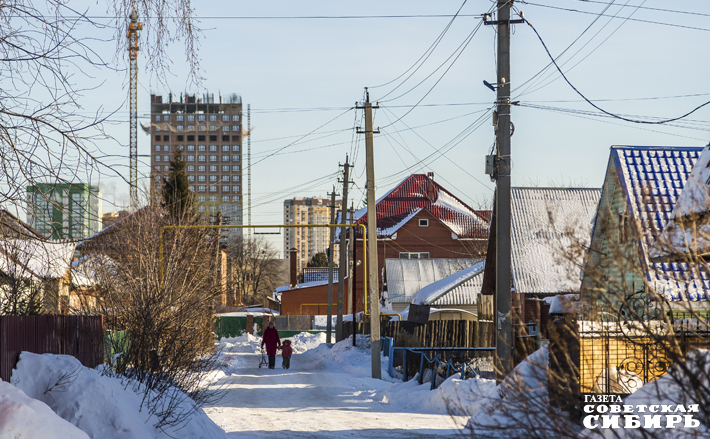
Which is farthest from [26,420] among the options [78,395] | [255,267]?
[255,267]

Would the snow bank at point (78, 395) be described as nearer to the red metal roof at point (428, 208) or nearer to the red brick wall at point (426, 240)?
the red brick wall at point (426, 240)

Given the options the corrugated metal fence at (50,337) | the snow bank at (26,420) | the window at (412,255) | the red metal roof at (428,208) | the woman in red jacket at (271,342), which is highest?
the red metal roof at (428,208)

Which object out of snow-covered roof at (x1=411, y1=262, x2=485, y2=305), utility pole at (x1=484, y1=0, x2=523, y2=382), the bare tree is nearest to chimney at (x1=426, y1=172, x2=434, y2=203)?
snow-covered roof at (x1=411, y1=262, x2=485, y2=305)

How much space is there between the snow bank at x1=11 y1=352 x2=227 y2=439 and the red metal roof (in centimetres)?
4911

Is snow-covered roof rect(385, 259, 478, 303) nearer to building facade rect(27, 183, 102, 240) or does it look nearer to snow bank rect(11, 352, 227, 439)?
snow bank rect(11, 352, 227, 439)

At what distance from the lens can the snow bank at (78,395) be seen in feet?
22.7

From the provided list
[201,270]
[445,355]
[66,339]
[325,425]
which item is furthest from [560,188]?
[66,339]

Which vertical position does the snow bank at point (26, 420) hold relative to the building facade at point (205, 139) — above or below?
below

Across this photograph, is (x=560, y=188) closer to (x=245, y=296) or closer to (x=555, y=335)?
(x=555, y=335)

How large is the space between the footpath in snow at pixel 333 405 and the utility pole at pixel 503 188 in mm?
1396

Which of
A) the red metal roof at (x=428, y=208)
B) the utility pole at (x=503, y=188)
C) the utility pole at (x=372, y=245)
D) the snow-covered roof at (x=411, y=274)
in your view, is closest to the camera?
the utility pole at (x=503, y=188)

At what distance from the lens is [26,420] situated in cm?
553

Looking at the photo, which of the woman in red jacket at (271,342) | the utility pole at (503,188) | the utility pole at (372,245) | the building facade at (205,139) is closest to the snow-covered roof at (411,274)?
the woman in red jacket at (271,342)

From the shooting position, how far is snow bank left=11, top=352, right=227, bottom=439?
6922 millimetres
